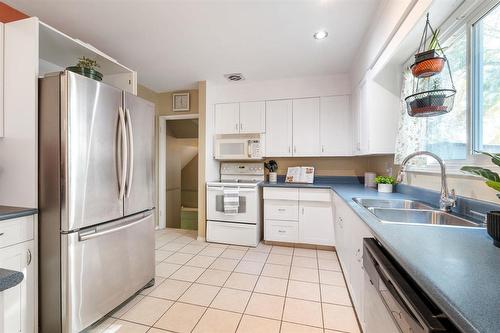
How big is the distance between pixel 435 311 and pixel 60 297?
1.93m

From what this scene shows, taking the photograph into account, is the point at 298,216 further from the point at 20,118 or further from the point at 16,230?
the point at 20,118

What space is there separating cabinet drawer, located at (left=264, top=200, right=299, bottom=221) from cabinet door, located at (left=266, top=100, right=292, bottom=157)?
0.73 metres

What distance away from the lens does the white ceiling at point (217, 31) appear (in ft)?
5.93

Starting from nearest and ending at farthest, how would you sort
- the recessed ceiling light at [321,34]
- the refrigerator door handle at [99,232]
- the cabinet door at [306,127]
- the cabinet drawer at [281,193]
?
the refrigerator door handle at [99,232]
the recessed ceiling light at [321,34]
the cabinet drawer at [281,193]
the cabinet door at [306,127]

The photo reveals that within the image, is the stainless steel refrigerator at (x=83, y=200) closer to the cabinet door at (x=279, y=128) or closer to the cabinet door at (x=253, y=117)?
the cabinet door at (x=253, y=117)

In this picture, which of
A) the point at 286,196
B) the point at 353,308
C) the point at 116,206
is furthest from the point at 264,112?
the point at 353,308

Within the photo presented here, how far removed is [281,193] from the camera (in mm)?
3086

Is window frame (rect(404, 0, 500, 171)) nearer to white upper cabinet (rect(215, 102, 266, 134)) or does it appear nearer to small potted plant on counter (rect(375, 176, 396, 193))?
small potted plant on counter (rect(375, 176, 396, 193))

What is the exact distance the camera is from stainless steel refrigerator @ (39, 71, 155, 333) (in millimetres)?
1391

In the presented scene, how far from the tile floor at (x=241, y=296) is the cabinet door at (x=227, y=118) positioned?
182cm

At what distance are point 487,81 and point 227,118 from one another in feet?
9.28

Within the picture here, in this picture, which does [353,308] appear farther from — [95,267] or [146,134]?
[146,134]

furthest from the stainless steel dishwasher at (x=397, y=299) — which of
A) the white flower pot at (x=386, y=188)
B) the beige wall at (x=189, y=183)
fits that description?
the beige wall at (x=189, y=183)

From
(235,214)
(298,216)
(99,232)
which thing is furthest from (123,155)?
(298,216)
